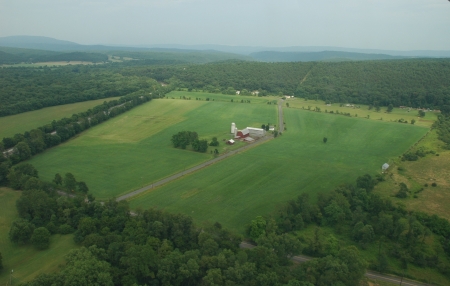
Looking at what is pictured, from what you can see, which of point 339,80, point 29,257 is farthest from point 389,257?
point 339,80

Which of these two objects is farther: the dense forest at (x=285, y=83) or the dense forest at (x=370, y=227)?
the dense forest at (x=285, y=83)

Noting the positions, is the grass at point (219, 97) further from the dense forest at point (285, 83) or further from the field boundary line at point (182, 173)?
the field boundary line at point (182, 173)

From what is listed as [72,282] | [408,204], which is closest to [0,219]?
[72,282]

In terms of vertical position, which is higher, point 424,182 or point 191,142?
point 191,142

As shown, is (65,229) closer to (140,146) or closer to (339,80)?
(140,146)

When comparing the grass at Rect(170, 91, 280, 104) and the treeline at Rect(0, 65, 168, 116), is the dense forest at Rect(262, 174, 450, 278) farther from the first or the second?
the treeline at Rect(0, 65, 168, 116)

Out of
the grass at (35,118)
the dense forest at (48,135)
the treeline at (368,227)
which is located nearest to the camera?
the treeline at (368,227)

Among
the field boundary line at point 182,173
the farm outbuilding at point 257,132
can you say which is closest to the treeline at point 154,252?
the field boundary line at point 182,173
